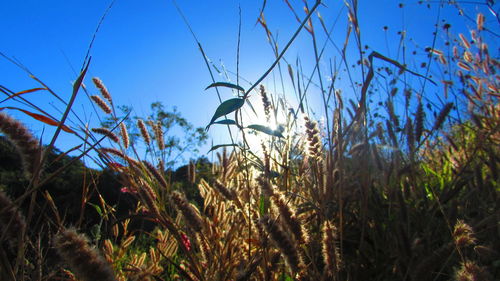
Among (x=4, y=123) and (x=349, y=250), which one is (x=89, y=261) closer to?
(x=4, y=123)

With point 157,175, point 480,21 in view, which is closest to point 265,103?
point 157,175

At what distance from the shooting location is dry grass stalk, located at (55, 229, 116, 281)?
0.50m

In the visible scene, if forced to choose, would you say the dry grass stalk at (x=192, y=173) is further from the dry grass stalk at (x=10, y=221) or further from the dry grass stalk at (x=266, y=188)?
the dry grass stalk at (x=10, y=221)

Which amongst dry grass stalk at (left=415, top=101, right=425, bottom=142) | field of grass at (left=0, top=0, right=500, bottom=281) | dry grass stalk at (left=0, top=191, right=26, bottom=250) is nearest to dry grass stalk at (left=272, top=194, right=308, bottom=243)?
field of grass at (left=0, top=0, right=500, bottom=281)

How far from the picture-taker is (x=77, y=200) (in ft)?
13.9

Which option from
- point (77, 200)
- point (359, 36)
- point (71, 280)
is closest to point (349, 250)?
point (359, 36)

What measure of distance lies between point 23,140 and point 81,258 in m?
0.36

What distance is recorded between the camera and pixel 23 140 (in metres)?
0.71

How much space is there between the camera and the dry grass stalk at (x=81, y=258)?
19.5 inches

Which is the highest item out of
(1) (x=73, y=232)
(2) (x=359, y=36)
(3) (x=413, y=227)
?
(2) (x=359, y=36)

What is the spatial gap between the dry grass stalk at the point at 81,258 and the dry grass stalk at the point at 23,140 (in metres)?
0.27

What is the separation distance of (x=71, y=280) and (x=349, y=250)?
0.90 m

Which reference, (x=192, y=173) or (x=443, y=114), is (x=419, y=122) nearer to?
(x=443, y=114)

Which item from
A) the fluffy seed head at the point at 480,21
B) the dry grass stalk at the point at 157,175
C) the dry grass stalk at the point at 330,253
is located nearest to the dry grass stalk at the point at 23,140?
the dry grass stalk at the point at 157,175
